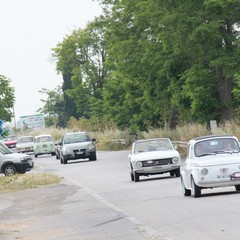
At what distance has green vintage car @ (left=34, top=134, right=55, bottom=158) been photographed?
70.8 meters

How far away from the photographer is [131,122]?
72312 millimetres

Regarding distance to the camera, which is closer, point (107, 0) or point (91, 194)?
point (91, 194)

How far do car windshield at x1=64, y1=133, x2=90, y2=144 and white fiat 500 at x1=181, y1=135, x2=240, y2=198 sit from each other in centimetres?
3169

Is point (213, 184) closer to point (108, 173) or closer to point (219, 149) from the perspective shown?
point (219, 149)

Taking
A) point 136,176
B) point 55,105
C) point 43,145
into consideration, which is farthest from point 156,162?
point 55,105

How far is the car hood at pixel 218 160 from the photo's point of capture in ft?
67.7

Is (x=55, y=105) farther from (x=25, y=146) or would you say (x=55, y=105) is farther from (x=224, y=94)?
(x=224, y=94)

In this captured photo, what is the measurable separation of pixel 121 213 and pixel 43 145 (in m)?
52.7

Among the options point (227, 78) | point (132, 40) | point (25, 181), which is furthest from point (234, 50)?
point (25, 181)

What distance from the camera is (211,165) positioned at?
20.6 metres

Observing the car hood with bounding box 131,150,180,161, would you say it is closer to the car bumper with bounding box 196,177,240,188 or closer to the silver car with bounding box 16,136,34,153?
the car bumper with bounding box 196,177,240,188

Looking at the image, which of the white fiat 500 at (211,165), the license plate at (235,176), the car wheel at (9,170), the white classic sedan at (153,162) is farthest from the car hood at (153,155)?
the car wheel at (9,170)

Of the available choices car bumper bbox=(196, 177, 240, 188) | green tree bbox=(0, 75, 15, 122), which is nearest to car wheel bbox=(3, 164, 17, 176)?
car bumper bbox=(196, 177, 240, 188)

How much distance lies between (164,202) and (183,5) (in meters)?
29.4
